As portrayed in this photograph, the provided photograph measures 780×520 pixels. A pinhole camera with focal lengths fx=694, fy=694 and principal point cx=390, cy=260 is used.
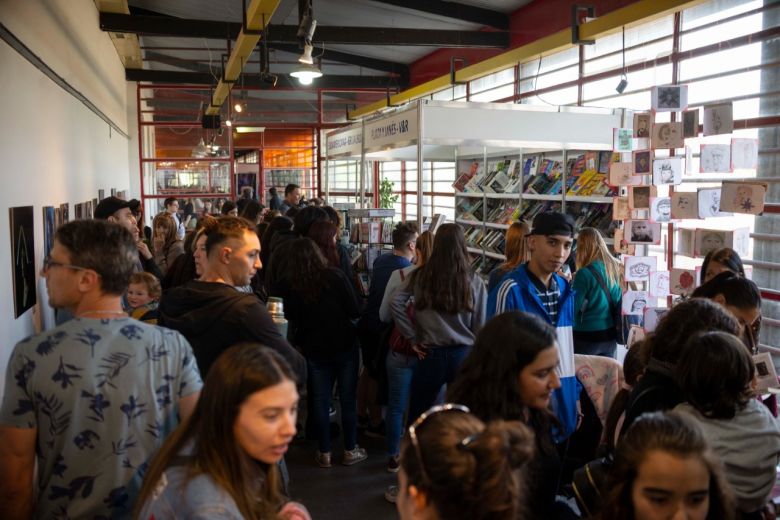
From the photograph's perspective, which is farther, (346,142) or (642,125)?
(346,142)

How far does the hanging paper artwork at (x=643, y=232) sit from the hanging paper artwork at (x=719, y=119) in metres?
0.85

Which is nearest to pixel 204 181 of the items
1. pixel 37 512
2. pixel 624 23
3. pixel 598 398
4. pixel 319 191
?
pixel 319 191

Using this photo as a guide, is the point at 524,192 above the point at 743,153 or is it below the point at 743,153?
below

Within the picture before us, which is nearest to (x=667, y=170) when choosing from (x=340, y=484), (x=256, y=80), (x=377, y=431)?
(x=377, y=431)

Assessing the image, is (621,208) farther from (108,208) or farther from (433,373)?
(108,208)

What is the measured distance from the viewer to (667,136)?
5.16m

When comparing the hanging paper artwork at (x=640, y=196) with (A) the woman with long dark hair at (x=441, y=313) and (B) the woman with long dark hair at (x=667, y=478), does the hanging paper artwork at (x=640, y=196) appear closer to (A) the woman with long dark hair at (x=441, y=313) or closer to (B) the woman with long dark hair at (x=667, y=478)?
(A) the woman with long dark hair at (x=441, y=313)

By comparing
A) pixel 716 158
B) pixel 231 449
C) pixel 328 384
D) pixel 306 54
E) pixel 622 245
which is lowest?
pixel 328 384

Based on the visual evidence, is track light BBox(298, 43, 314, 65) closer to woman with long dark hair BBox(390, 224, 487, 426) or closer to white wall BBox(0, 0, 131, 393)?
white wall BBox(0, 0, 131, 393)

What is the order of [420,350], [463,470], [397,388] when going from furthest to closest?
[397,388] → [420,350] → [463,470]

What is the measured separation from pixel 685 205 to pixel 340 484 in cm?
316

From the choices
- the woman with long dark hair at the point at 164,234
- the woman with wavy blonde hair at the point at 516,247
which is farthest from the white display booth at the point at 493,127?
the woman with long dark hair at the point at 164,234

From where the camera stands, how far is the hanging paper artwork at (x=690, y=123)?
16.4ft

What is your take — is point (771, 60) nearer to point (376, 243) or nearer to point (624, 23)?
point (624, 23)
